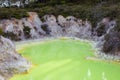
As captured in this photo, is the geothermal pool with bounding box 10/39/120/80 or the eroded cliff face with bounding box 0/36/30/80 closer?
the geothermal pool with bounding box 10/39/120/80

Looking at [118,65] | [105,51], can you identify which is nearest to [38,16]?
[105,51]

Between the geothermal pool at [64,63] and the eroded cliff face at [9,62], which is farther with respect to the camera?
the eroded cliff face at [9,62]

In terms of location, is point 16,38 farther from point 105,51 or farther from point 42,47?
point 105,51

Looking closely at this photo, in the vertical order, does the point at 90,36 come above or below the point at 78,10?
below

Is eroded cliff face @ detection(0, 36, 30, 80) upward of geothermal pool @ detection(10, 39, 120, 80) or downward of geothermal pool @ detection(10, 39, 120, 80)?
upward

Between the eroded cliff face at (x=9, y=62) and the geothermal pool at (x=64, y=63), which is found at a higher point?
the eroded cliff face at (x=9, y=62)
